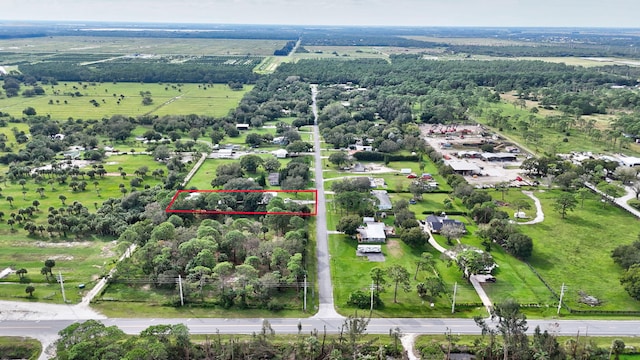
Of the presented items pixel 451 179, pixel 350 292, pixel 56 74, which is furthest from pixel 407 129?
pixel 56 74

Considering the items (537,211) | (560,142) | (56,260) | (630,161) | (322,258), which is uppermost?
(560,142)

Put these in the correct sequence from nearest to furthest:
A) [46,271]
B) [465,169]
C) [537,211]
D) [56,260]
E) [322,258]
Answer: [46,271] < [56,260] < [322,258] < [537,211] < [465,169]

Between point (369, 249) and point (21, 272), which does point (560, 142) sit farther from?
point (21, 272)

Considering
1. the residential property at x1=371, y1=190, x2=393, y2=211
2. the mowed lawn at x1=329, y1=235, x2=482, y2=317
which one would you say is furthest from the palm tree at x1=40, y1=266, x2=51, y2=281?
the residential property at x1=371, y1=190, x2=393, y2=211

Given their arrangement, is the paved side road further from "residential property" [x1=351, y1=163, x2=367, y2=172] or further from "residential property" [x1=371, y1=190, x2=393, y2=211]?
"residential property" [x1=351, y1=163, x2=367, y2=172]

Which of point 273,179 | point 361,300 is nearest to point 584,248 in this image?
point 361,300

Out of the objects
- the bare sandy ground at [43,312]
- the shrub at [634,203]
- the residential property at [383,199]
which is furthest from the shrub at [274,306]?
the shrub at [634,203]
